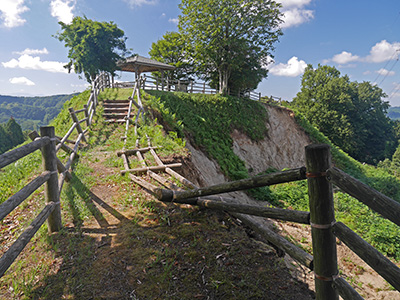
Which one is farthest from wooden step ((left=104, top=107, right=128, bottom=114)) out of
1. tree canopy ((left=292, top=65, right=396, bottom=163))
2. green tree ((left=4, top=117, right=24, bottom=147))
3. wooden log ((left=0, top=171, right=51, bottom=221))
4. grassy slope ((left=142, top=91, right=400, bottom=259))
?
green tree ((left=4, top=117, right=24, bottom=147))

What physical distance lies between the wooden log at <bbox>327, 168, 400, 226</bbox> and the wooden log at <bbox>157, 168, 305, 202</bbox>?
359 mm

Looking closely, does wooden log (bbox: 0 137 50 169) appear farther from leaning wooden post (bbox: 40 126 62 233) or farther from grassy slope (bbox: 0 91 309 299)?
grassy slope (bbox: 0 91 309 299)

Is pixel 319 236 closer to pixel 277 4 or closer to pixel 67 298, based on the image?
pixel 67 298

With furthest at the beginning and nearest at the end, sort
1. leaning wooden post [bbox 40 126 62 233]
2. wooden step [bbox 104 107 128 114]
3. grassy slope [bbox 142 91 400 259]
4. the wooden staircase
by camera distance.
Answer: wooden step [bbox 104 107 128 114] < the wooden staircase < grassy slope [bbox 142 91 400 259] < leaning wooden post [bbox 40 126 62 233]

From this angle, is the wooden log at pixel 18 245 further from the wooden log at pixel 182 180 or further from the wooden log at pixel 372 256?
the wooden log at pixel 372 256

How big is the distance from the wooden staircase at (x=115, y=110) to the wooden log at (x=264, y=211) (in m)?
8.92

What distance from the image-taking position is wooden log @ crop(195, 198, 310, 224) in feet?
8.21

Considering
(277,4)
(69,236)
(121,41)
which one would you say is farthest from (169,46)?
(69,236)

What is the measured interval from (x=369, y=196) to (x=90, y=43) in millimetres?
34910

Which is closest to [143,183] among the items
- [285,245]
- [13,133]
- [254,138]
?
[285,245]

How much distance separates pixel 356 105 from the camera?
1500 inches

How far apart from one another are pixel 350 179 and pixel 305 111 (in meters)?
38.1

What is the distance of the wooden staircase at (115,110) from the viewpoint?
40.4 ft

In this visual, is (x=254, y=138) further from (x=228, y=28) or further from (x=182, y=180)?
(x=182, y=180)
